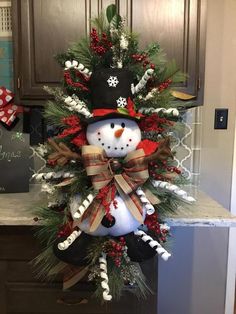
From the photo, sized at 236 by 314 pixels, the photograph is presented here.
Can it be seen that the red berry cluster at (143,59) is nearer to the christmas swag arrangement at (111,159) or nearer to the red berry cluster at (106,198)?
the christmas swag arrangement at (111,159)

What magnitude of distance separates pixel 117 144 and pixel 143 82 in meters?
0.20

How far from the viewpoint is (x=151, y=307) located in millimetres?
1064

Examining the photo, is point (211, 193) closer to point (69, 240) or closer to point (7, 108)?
point (69, 240)

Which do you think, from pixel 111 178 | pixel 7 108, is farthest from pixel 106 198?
pixel 7 108

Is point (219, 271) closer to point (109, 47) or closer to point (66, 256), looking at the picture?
point (66, 256)

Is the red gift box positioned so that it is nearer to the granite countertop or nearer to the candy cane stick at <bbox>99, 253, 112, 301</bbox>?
the granite countertop

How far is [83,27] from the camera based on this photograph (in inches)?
48.8

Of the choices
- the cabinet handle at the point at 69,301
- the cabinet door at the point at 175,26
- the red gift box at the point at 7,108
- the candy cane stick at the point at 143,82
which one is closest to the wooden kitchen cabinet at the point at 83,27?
the cabinet door at the point at 175,26

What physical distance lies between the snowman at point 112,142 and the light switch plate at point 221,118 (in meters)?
0.86

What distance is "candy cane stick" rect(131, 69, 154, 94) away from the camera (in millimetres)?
829

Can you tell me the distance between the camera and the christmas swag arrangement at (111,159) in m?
0.82

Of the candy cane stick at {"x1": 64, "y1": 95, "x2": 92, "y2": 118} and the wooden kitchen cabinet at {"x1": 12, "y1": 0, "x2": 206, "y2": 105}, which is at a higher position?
the wooden kitchen cabinet at {"x1": 12, "y1": 0, "x2": 206, "y2": 105}

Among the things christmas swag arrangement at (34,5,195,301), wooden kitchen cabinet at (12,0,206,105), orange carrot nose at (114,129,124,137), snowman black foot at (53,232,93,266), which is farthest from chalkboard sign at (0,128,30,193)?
orange carrot nose at (114,129,124,137)

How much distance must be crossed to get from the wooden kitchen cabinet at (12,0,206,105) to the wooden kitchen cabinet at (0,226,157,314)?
2.14 ft
